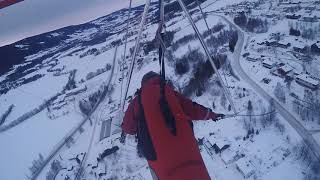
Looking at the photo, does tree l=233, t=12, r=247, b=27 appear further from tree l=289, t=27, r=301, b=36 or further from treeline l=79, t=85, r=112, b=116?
treeline l=79, t=85, r=112, b=116

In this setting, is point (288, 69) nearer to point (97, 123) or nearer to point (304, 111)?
point (304, 111)

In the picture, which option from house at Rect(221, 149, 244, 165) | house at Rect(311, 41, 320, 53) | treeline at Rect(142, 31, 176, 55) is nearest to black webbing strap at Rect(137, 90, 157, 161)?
treeline at Rect(142, 31, 176, 55)

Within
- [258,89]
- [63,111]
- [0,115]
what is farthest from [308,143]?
[0,115]

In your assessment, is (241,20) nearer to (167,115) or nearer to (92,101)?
(92,101)

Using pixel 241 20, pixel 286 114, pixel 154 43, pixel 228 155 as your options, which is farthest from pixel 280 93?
pixel 241 20

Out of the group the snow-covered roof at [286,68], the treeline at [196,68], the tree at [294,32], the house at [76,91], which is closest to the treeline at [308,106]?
the snow-covered roof at [286,68]
